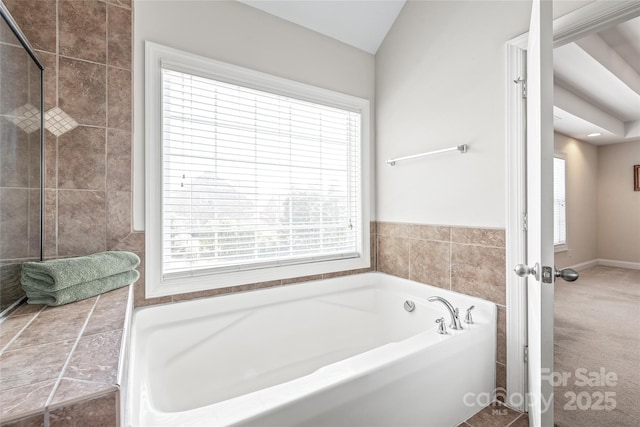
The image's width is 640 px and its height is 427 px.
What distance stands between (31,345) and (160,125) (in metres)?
1.22

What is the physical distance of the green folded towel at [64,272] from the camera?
3.56 feet

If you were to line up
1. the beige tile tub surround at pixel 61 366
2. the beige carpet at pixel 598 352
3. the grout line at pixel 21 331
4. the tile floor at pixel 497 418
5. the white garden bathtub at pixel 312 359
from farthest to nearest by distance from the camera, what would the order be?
the beige carpet at pixel 598 352 < the tile floor at pixel 497 418 < the white garden bathtub at pixel 312 359 < the grout line at pixel 21 331 < the beige tile tub surround at pixel 61 366

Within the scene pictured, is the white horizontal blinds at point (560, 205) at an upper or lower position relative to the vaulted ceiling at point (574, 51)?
lower

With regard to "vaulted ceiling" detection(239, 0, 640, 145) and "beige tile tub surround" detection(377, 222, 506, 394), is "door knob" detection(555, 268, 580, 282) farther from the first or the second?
"vaulted ceiling" detection(239, 0, 640, 145)

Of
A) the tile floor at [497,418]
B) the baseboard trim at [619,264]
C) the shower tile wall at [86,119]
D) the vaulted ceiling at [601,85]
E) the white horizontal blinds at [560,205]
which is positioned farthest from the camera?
the baseboard trim at [619,264]

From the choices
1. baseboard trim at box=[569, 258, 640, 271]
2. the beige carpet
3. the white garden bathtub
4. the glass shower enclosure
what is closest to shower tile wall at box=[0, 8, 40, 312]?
the glass shower enclosure

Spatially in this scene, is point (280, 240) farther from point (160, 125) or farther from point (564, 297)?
point (564, 297)

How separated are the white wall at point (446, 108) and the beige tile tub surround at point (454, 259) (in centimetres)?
8

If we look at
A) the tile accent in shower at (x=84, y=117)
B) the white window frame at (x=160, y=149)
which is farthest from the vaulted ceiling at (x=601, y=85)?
the tile accent in shower at (x=84, y=117)

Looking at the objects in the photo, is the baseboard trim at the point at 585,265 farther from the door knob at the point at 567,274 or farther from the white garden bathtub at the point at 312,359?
the door knob at the point at 567,274

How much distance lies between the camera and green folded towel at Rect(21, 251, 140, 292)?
1.08 m

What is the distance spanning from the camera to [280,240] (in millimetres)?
2102

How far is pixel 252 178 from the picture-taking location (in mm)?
1972

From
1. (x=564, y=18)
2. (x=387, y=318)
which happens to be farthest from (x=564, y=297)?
(x=564, y=18)
